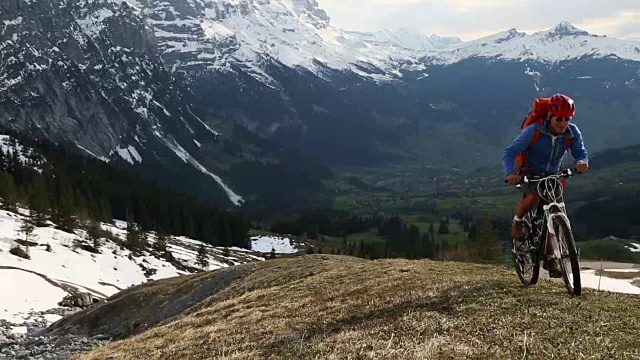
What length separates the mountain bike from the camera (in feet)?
44.9

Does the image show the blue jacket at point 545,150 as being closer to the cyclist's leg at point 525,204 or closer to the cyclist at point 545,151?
the cyclist at point 545,151

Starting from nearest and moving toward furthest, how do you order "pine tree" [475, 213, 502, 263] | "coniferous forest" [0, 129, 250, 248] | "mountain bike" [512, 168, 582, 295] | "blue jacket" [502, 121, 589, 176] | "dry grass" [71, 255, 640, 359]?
"dry grass" [71, 255, 640, 359], "mountain bike" [512, 168, 582, 295], "blue jacket" [502, 121, 589, 176], "pine tree" [475, 213, 502, 263], "coniferous forest" [0, 129, 250, 248]

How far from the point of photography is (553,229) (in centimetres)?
1381

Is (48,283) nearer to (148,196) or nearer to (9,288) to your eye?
(9,288)

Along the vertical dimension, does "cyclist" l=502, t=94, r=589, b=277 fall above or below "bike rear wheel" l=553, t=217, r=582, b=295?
above

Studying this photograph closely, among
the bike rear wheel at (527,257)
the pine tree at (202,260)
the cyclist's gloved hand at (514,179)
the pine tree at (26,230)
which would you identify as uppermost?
the cyclist's gloved hand at (514,179)

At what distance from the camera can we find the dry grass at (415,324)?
1129 centimetres

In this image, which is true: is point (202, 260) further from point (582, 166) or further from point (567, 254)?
point (567, 254)

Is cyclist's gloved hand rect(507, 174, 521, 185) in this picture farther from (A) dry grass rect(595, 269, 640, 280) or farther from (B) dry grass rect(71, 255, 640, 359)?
(A) dry grass rect(595, 269, 640, 280)

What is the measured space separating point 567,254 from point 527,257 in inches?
82.4

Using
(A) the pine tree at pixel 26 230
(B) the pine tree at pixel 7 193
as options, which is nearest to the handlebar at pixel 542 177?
(A) the pine tree at pixel 26 230

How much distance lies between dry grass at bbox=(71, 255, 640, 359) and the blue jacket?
3.50m

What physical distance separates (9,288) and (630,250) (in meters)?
158

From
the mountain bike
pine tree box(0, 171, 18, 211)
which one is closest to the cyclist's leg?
the mountain bike
